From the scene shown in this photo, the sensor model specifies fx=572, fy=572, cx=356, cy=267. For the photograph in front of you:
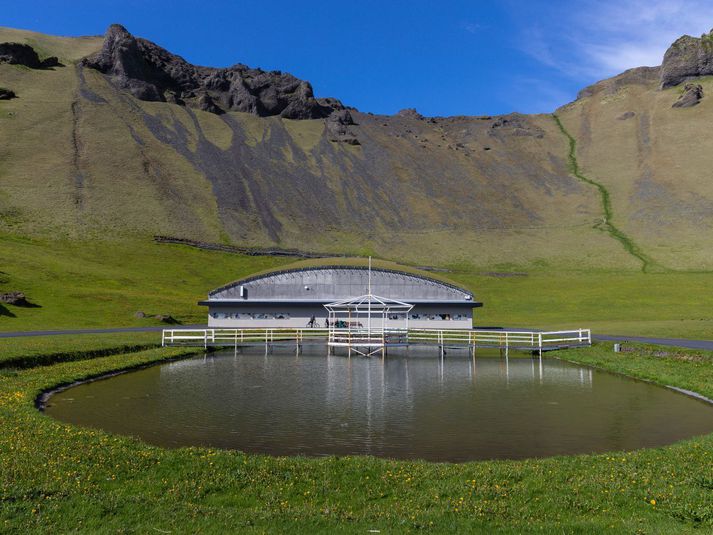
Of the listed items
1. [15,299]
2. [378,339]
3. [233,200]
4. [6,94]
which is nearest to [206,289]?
[15,299]

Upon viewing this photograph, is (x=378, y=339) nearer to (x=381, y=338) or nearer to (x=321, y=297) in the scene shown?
(x=381, y=338)

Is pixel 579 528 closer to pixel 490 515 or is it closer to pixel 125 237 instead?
pixel 490 515

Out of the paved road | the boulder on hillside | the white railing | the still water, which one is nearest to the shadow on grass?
the boulder on hillside

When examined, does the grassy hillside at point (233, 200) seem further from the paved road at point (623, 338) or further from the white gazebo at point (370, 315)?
the white gazebo at point (370, 315)

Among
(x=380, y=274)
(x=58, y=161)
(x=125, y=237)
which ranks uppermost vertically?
(x=58, y=161)

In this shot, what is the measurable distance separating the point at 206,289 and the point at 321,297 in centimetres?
4038

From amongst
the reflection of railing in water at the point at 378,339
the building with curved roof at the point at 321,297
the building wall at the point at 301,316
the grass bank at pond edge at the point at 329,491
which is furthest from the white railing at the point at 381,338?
the grass bank at pond edge at the point at 329,491

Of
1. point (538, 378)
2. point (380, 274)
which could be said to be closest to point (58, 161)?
point (380, 274)

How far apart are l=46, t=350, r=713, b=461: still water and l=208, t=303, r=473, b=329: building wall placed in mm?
28080

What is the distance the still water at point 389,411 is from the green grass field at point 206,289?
31.8 metres

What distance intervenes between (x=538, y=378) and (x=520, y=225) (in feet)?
479

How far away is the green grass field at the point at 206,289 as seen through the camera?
7062cm

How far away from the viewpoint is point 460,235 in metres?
165

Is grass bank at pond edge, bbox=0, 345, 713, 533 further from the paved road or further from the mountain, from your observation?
the mountain
